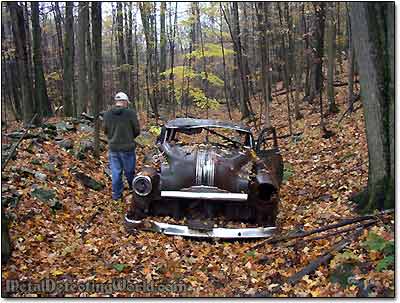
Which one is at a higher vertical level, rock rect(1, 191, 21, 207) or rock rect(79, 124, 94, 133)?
rock rect(79, 124, 94, 133)

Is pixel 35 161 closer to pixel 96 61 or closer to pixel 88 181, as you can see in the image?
pixel 88 181

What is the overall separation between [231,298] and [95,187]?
15.9 ft

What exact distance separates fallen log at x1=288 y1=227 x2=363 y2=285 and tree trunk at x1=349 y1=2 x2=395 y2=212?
0.81 meters

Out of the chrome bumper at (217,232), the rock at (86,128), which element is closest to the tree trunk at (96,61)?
the rock at (86,128)

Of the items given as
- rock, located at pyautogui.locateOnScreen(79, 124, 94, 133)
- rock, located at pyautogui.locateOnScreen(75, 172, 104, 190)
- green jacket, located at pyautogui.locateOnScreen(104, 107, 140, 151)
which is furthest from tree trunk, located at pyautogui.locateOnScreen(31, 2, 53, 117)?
green jacket, located at pyautogui.locateOnScreen(104, 107, 140, 151)

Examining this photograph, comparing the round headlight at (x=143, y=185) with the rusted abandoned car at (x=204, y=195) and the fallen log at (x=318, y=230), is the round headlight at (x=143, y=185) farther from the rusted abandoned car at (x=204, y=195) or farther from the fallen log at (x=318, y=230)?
the fallen log at (x=318, y=230)

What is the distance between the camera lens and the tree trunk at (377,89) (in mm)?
5969

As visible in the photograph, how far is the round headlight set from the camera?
679cm

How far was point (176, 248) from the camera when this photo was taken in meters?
6.22

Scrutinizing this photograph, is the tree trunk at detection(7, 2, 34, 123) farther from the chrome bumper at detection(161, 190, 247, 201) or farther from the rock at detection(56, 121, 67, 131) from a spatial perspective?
the chrome bumper at detection(161, 190, 247, 201)

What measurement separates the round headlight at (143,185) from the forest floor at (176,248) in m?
0.61

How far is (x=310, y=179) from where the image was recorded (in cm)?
970

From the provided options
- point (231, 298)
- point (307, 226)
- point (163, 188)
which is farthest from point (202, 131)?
point (231, 298)

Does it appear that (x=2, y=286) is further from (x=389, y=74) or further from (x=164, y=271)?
(x=389, y=74)
